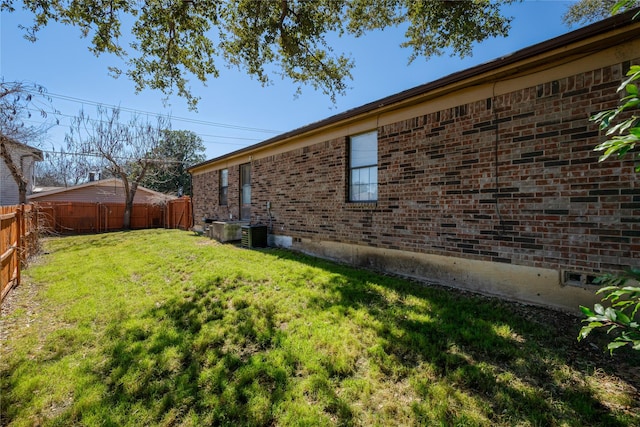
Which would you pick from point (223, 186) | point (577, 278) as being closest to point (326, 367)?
point (577, 278)

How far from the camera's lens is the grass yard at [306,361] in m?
2.32

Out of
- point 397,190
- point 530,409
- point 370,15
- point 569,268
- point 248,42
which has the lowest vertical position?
point 530,409

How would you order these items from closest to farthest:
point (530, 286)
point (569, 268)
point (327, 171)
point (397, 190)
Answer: point (569, 268), point (530, 286), point (397, 190), point (327, 171)

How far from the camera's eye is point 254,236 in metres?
9.06

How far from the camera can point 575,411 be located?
215cm

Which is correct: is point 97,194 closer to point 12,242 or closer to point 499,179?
point 12,242

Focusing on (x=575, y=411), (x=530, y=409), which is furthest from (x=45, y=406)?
(x=575, y=411)

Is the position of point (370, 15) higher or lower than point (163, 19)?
higher

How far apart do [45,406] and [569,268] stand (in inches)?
231

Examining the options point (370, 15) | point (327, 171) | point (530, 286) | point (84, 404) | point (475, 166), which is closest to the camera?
point (84, 404)

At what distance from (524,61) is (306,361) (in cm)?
477

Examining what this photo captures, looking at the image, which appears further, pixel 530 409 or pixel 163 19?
pixel 163 19

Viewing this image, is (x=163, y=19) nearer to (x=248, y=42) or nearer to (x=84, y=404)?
(x=248, y=42)

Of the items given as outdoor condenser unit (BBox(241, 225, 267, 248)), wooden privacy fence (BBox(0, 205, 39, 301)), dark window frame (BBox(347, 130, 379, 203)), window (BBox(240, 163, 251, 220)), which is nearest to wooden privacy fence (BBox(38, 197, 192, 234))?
window (BBox(240, 163, 251, 220))
